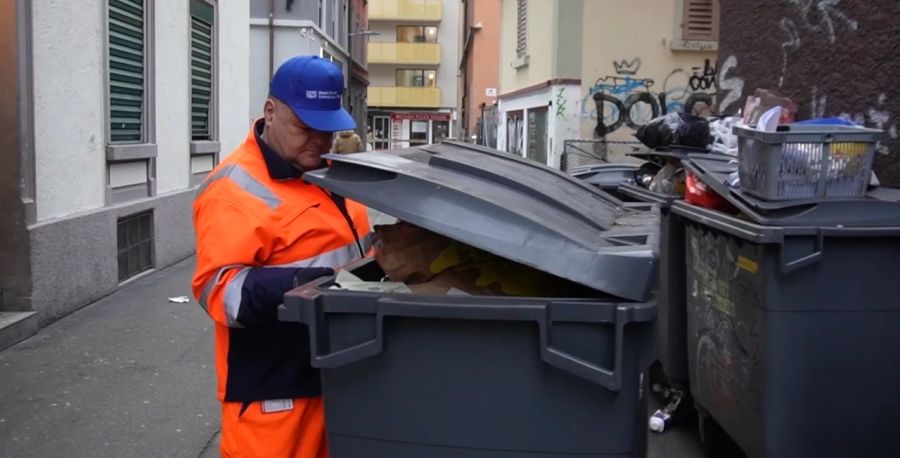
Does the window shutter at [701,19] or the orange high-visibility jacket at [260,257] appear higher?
the window shutter at [701,19]

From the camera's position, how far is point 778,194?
3953mm

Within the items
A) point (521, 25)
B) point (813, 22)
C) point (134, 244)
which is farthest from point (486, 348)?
point (521, 25)

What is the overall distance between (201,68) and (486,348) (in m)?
10.7

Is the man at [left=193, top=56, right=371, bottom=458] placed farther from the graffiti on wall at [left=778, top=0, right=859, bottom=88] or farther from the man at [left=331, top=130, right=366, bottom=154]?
the man at [left=331, top=130, right=366, bottom=154]

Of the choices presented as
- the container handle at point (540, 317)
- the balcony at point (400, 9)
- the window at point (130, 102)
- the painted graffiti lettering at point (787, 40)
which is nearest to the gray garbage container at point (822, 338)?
the container handle at point (540, 317)

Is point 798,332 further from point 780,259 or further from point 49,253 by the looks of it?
point 49,253

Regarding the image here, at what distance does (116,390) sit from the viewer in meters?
5.79

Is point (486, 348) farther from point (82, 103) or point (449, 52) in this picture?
point (449, 52)

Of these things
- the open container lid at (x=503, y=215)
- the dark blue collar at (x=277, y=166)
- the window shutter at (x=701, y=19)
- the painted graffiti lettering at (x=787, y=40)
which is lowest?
the open container lid at (x=503, y=215)

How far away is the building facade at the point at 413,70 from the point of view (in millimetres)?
56500

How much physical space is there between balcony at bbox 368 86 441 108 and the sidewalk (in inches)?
1958

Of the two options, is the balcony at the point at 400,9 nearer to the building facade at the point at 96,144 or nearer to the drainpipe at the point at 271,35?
the drainpipe at the point at 271,35

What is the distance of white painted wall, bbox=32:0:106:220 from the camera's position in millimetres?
7113

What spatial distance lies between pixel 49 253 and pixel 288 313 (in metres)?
5.38
